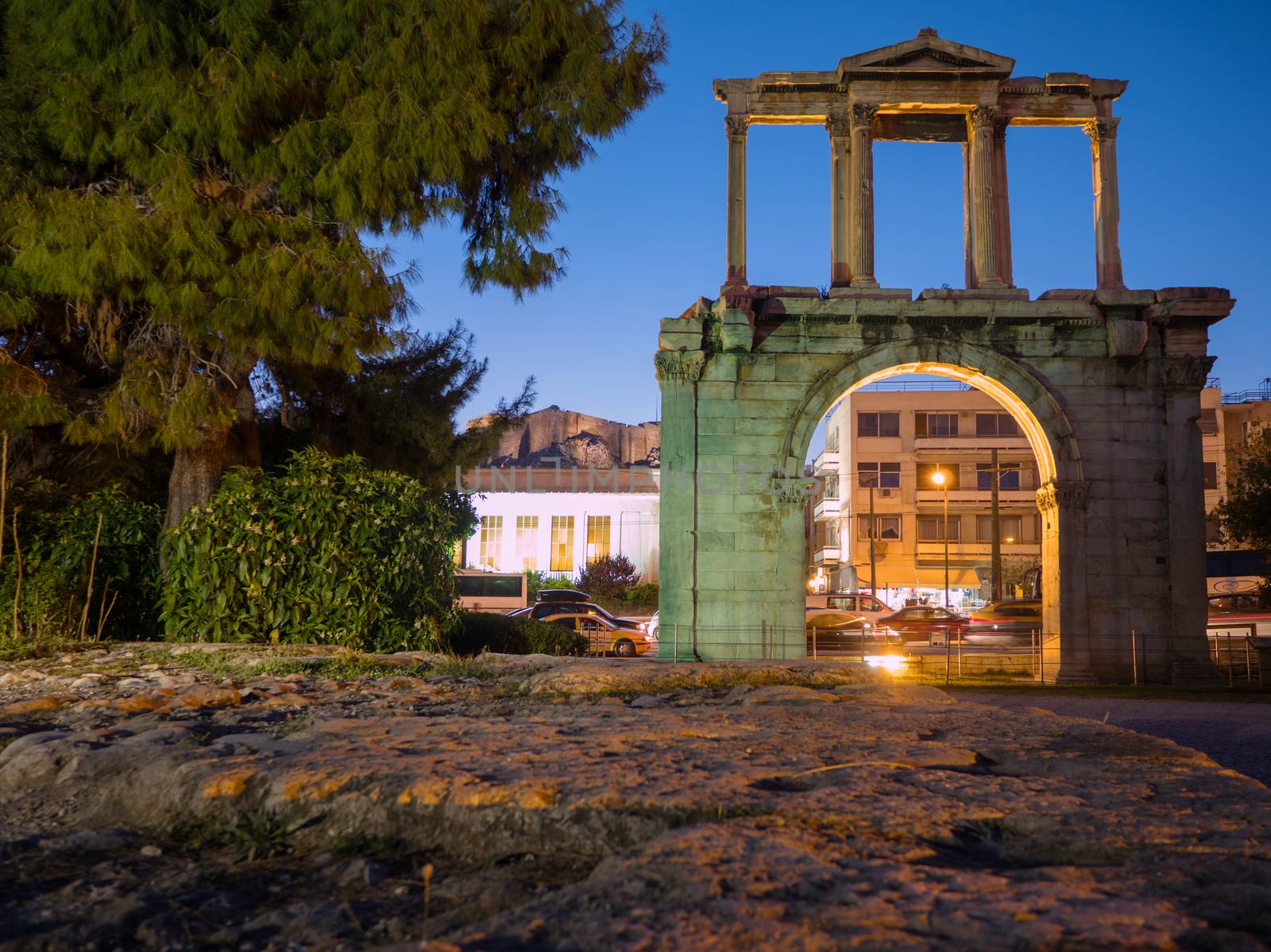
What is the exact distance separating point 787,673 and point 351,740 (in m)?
2.63

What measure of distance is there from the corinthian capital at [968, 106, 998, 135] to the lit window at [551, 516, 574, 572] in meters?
33.0

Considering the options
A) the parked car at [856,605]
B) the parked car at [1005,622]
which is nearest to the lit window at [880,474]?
the parked car at [856,605]

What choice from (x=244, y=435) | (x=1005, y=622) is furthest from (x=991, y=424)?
(x=244, y=435)

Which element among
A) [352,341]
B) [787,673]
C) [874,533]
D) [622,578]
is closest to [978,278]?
[352,341]

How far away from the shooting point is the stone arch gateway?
53.1 ft

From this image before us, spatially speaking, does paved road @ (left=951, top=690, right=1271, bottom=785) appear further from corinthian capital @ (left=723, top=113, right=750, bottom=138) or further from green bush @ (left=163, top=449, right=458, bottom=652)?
corinthian capital @ (left=723, top=113, right=750, bottom=138)

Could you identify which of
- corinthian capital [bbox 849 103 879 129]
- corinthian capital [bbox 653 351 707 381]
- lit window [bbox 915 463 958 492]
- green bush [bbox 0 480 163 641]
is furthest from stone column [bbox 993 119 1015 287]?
lit window [bbox 915 463 958 492]

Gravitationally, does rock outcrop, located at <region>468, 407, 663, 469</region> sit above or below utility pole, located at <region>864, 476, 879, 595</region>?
above

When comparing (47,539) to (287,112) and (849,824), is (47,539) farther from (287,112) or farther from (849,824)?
(849,824)

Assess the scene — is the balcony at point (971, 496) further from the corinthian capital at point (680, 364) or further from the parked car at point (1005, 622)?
the corinthian capital at point (680, 364)

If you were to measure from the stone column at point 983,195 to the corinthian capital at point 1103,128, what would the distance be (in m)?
1.89

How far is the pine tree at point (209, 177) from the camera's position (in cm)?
939

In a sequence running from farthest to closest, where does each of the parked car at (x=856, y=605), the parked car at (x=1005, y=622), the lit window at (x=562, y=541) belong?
1. the lit window at (x=562, y=541)
2. the parked car at (x=856, y=605)
3. the parked car at (x=1005, y=622)

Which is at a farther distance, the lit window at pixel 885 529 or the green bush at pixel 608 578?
the lit window at pixel 885 529
